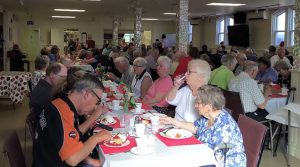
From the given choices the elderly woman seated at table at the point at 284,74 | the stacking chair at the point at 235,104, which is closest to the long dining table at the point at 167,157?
the stacking chair at the point at 235,104

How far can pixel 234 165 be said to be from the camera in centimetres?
208

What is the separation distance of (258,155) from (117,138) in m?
0.92

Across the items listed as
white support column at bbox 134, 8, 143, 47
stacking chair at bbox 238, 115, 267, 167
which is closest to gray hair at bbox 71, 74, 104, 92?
stacking chair at bbox 238, 115, 267, 167

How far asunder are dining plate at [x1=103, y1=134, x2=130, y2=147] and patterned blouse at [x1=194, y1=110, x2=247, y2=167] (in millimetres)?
534

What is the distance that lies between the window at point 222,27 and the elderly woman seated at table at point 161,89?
36.5 feet

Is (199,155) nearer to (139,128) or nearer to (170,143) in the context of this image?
(170,143)

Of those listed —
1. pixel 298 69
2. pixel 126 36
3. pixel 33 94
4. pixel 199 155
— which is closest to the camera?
pixel 199 155

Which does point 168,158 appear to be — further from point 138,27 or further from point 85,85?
point 138,27

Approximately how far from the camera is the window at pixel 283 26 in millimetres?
10984

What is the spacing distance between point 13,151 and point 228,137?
50.1 inches

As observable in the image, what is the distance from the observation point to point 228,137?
2129 millimetres

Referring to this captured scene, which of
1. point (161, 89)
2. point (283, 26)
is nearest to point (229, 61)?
point (161, 89)

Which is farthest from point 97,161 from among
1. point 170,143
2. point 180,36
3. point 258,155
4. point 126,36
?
point 126,36

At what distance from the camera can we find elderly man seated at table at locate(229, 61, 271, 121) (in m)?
4.07
